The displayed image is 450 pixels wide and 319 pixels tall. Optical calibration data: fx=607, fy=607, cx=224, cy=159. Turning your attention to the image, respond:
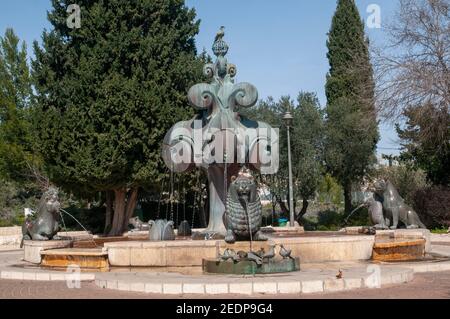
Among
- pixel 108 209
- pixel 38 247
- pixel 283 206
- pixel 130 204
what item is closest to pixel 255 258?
pixel 38 247

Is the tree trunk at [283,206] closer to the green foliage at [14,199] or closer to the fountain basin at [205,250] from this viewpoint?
the green foliage at [14,199]

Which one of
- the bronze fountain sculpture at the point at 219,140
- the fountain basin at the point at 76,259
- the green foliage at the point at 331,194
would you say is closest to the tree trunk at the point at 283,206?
the green foliage at the point at 331,194

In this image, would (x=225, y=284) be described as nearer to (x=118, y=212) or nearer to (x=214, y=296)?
(x=214, y=296)

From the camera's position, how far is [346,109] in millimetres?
33750

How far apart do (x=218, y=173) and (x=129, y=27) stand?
13681 millimetres

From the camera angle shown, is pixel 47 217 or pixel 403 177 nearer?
pixel 47 217

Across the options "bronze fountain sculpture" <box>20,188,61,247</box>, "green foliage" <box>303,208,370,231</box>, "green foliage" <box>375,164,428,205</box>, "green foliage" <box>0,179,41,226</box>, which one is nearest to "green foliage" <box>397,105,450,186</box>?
"green foliage" <box>375,164,428,205</box>

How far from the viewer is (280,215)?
3603cm

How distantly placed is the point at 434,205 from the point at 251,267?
59.0 ft

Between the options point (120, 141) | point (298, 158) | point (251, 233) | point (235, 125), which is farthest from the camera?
point (298, 158)

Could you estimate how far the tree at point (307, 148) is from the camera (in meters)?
31.9

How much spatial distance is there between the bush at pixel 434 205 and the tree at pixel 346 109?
4.56m
